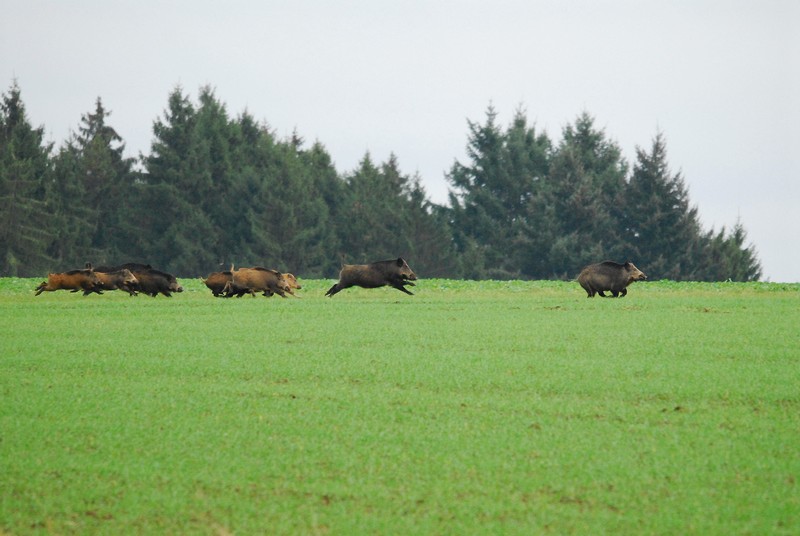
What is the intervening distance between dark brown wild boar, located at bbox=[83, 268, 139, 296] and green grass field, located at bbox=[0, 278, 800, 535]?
1269 centimetres

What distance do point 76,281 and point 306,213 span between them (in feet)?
116

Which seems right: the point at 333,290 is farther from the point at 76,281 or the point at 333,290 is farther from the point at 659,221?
the point at 659,221

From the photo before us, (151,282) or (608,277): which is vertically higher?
(608,277)

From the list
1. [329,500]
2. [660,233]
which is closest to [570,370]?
[329,500]

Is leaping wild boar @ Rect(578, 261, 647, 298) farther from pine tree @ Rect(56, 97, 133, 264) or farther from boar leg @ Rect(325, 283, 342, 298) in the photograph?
pine tree @ Rect(56, 97, 133, 264)

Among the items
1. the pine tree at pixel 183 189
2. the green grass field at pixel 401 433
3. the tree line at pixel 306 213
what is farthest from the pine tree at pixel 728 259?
the green grass field at pixel 401 433

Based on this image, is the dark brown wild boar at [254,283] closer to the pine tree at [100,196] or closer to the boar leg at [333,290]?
the boar leg at [333,290]

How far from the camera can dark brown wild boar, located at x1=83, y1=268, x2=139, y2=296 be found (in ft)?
88.6

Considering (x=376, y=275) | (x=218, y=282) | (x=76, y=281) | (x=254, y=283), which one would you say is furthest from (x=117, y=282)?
(x=376, y=275)

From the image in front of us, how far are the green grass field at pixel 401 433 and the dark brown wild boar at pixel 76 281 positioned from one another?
1308 centimetres

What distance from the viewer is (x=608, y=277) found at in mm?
26078

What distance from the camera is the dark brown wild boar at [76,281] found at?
89.2 ft

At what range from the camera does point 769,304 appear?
22.8 m

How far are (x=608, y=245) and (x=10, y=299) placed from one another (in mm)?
42278
